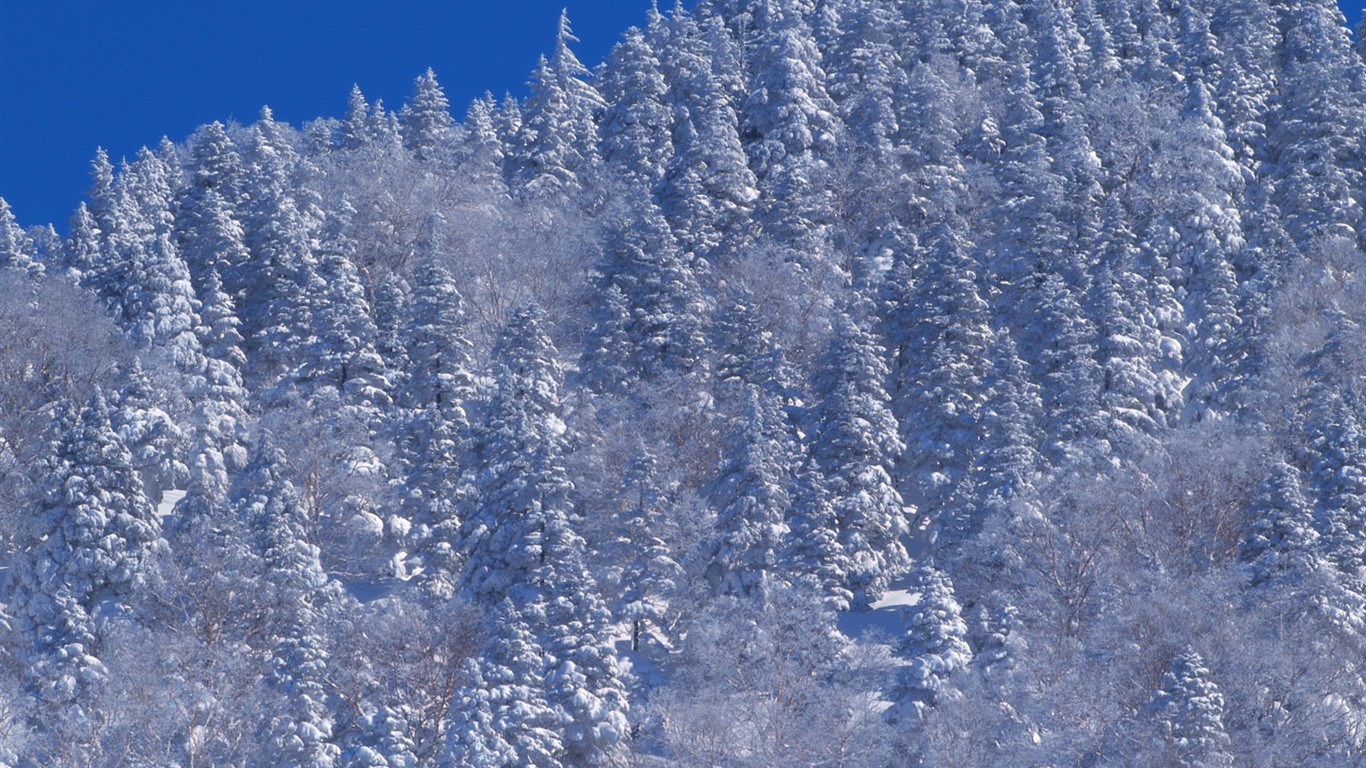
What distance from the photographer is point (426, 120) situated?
375 ft

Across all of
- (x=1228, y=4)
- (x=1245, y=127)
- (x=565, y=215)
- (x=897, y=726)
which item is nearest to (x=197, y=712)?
(x=897, y=726)

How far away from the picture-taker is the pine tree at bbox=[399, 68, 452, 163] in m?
112

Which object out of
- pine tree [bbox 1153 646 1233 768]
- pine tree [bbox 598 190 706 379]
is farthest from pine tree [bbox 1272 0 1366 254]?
pine tree [bbox 1153 646 1233 768]

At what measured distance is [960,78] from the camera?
112 meters

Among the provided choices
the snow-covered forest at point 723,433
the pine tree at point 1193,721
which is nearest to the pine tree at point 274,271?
the snow-covered forest at point 723,433

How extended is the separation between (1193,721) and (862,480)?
783 inches

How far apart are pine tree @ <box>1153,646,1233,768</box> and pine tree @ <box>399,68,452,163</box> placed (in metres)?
74.3

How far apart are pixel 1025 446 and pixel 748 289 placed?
23297 millimetres

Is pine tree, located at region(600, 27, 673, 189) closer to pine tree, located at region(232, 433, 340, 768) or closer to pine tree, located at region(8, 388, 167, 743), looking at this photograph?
pine tree, located at region(232, 433, 340, 768)

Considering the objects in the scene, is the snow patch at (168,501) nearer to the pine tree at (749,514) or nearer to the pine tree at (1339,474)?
the pine tree at (749,514)

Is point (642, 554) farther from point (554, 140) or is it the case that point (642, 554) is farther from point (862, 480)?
point (554, 140)

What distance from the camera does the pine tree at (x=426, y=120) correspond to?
11162 centimetres

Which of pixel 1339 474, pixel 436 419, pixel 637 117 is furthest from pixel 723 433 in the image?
pixel 637 117

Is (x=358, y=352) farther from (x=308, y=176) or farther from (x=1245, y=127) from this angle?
(x=1245, y=127)
